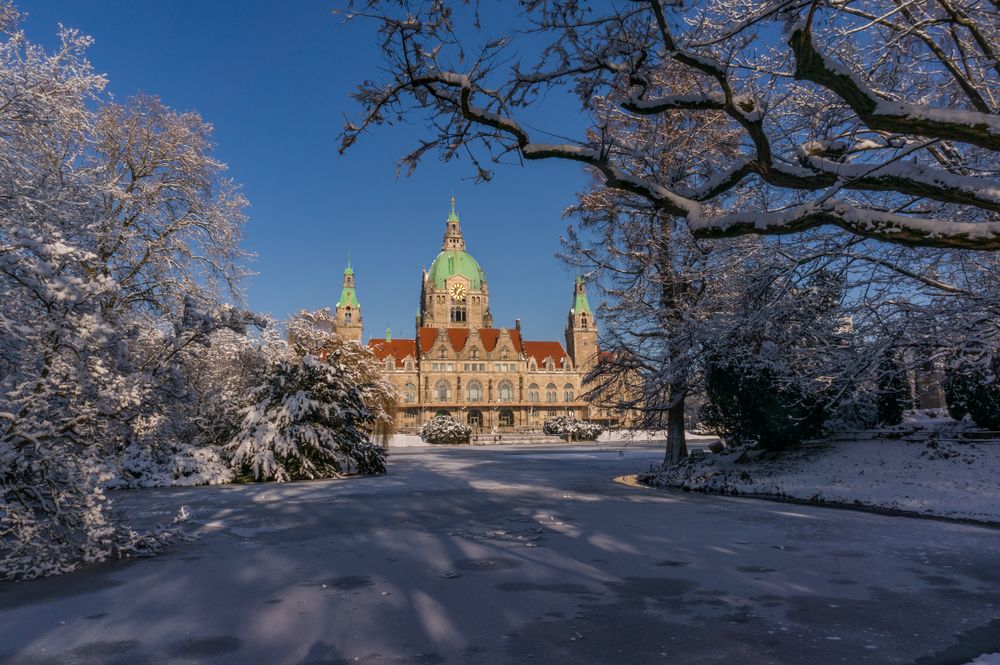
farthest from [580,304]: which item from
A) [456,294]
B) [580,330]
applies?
[456,294]

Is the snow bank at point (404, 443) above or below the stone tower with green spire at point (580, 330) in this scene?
below

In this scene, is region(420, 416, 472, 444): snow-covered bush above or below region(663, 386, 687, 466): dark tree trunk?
below

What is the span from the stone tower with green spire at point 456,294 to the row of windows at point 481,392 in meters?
14.0

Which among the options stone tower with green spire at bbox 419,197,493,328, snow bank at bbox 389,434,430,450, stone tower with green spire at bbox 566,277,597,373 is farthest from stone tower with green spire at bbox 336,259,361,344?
snow bank at bbox 389,434,430,450

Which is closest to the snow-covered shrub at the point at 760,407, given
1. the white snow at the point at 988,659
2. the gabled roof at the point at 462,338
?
the white snow at the point at 988,659

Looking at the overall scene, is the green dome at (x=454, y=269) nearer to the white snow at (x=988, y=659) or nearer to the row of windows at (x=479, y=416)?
the row of windows at (x=479, y=416)

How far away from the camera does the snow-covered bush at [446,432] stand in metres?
50.6

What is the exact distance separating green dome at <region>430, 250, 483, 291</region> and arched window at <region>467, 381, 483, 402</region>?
21.6 m

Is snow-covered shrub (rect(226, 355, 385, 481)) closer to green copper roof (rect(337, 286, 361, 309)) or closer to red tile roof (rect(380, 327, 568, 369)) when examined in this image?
red tile roof (rect(380, 327, 568, 369))

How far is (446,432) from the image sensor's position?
50594 mm

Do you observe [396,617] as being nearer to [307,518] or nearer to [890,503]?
[307,518]

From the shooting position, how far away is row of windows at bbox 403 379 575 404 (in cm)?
9888

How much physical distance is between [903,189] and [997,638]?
3.26 metres

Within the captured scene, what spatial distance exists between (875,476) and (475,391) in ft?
291
